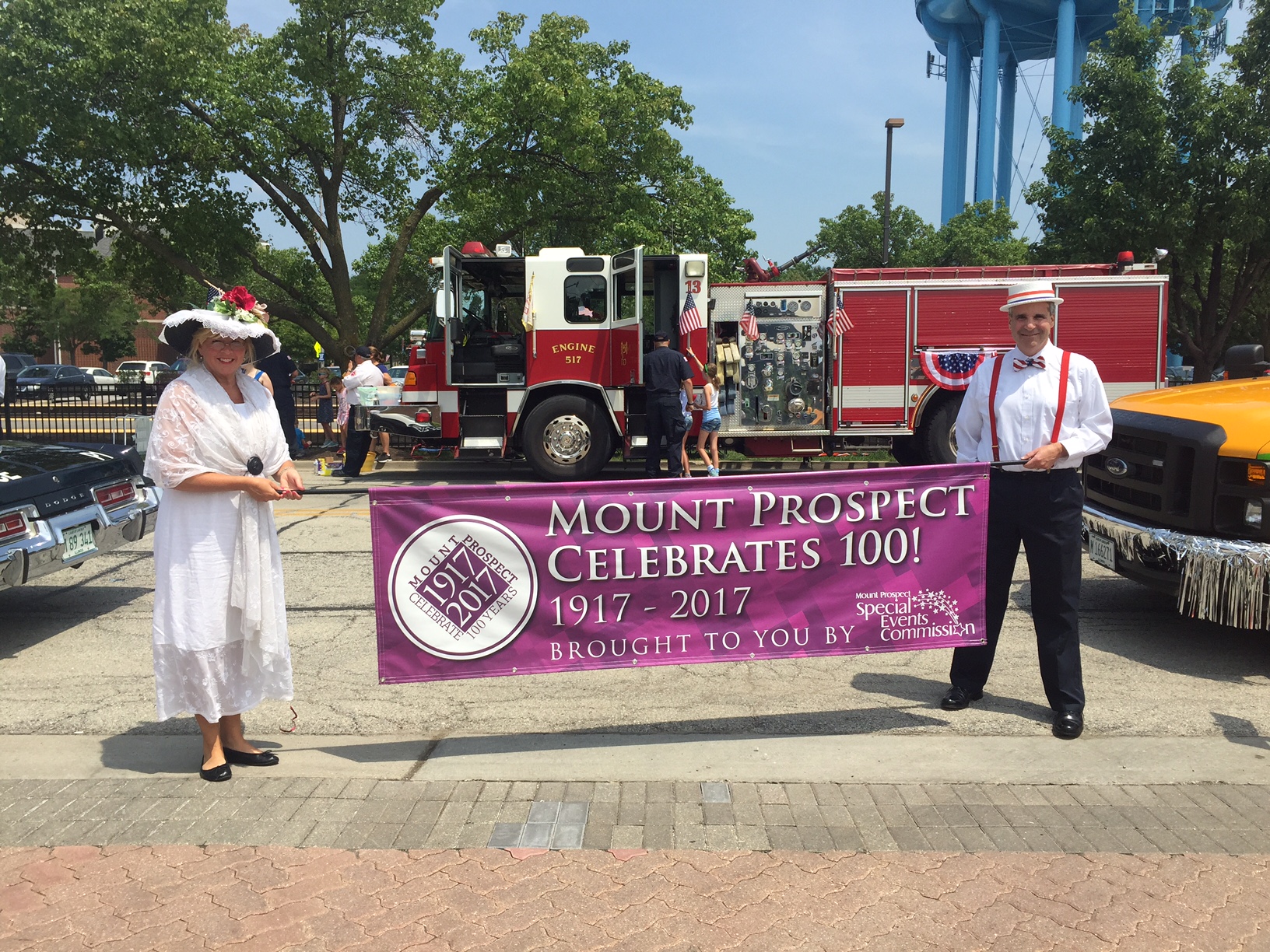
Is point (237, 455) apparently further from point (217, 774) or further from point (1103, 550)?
point (1103, 550)

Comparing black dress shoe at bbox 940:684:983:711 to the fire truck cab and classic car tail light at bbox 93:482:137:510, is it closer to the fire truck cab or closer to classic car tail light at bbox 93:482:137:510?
classic car tail light at bbox 93:482:137:510

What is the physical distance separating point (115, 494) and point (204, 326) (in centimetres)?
301

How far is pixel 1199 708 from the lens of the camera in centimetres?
479

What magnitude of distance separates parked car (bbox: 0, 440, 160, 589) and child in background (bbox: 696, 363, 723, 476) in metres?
7.32

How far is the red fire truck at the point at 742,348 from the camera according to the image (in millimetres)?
12602

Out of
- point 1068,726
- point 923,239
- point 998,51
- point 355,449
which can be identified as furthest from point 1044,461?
point 998,51

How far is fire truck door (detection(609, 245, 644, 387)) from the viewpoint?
1262 cm

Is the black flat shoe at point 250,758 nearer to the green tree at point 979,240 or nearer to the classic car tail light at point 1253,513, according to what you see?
the classic car tail light at point 1253,513

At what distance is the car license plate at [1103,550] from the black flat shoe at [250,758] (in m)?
4.63

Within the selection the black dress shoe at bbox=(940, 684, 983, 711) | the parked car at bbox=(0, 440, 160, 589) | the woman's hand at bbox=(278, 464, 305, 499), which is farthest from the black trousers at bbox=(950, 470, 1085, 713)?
the parked car at bbox=(0, 440, 160, 589)

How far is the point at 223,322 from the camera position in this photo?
3750mm

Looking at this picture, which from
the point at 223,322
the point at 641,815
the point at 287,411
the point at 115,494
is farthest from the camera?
the point at 287,411

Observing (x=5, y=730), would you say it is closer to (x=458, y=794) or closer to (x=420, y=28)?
(x=458, y=794)

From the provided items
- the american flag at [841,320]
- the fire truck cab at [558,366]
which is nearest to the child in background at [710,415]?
the fire truck cab at [558,366]
